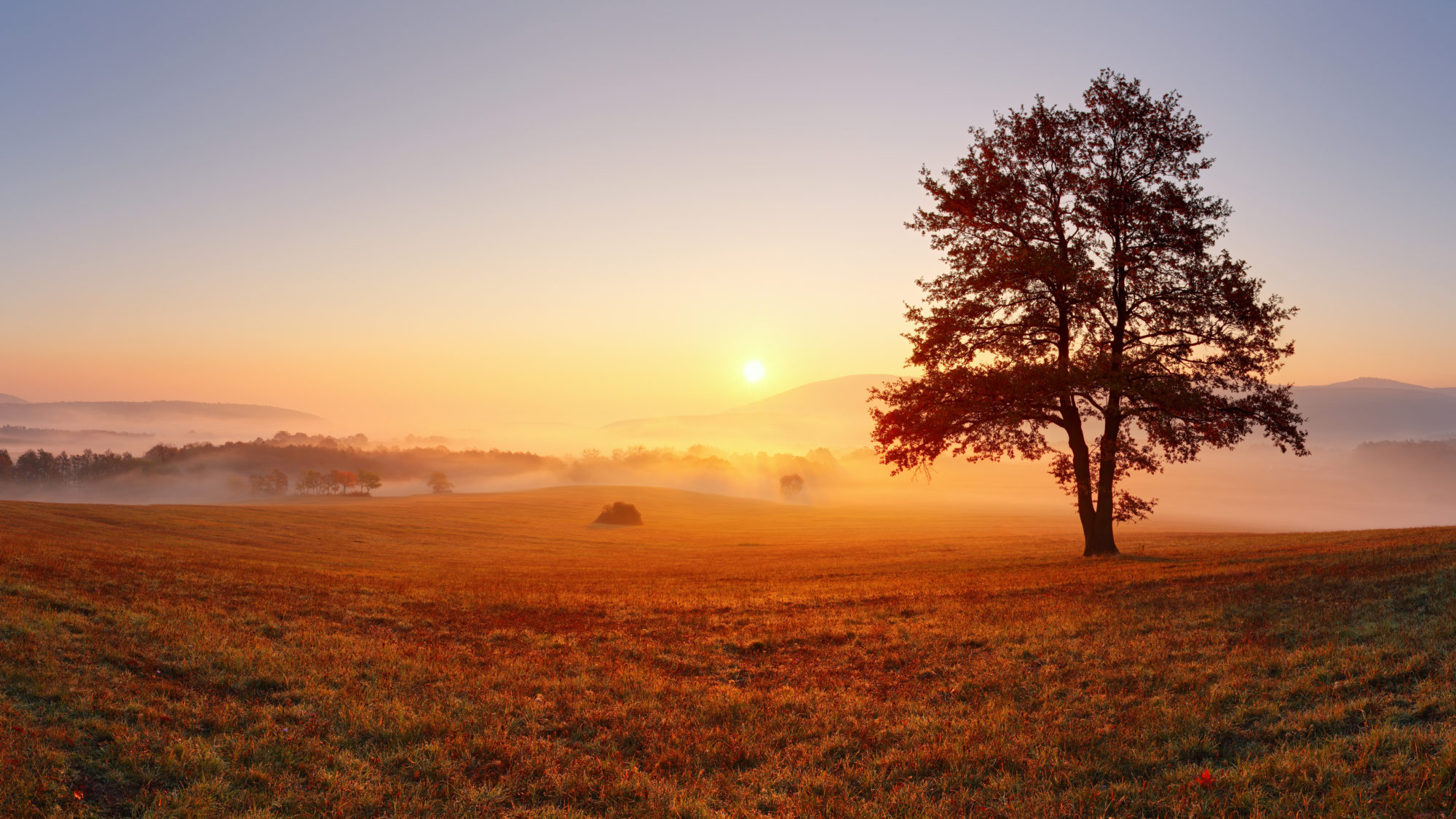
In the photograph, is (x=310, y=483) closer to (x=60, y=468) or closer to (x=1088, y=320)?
(x=60, y=468)

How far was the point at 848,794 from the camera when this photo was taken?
262 inches

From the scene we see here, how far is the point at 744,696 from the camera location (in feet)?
31.7

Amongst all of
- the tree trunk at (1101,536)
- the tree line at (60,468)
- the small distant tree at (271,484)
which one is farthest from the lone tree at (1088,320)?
the tree line at (60,468)

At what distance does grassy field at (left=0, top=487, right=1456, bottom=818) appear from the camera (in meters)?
6.42

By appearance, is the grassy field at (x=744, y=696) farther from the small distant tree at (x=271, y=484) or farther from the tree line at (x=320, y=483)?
the small distant tree at (x=271, y=484)

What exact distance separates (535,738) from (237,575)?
1725 centimetres

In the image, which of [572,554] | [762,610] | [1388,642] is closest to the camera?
[1388,642]

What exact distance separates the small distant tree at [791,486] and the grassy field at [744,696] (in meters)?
167

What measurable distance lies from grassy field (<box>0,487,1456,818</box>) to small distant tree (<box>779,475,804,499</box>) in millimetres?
167234

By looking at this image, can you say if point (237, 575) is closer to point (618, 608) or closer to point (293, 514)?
point (618, 608)

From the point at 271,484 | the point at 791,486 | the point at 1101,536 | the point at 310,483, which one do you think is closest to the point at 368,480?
the point at 310,483

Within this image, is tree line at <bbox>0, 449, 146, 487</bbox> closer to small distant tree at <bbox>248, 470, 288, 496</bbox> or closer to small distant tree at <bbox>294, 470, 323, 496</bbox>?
small distant tree at <bbox>248, 470, 288, 496</bbox>

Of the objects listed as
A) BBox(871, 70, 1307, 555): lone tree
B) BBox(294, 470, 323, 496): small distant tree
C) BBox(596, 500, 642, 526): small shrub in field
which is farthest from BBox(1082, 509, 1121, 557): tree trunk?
BBox(294, 470, 323, 496): small distant tree

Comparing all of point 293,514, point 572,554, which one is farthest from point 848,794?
point 293,514
